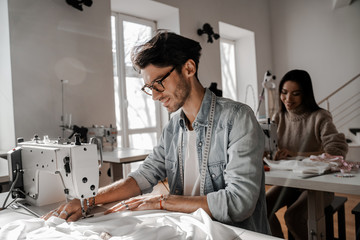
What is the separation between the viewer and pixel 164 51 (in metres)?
1.17

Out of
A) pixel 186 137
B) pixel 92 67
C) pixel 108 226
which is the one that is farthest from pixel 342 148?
pixel 92 67

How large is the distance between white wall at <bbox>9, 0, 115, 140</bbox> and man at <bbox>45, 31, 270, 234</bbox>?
2072 millimetres

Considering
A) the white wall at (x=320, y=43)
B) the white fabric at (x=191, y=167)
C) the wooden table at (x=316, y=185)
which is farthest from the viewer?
the white wall at (x=320, y=43)

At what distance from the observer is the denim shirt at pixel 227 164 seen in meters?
1.02

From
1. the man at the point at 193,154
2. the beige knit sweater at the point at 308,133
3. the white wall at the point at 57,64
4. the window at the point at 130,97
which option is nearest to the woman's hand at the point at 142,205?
the man at the point at 193,154

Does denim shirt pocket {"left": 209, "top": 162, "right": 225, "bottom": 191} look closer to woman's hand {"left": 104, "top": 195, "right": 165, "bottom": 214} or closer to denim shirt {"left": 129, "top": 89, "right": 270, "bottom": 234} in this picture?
denim shirt {"left": 129, "top": 89, "right": 270, "bottom": 234}

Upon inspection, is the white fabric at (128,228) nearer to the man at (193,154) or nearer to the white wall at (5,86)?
the man at (193,154)

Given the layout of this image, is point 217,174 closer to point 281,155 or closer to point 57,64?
point 281,155

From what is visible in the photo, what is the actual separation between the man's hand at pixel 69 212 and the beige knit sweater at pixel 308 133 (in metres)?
1.68

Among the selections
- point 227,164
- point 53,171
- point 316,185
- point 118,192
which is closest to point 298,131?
point 316,185

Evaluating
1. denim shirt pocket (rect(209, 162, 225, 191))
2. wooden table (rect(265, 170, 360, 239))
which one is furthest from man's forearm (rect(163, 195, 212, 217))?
wooden table (rect(265, 170, 360, 239))

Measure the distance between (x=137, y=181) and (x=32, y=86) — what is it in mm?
2172

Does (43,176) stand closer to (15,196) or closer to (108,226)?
(15,196)

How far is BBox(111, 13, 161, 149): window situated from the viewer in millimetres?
4391
